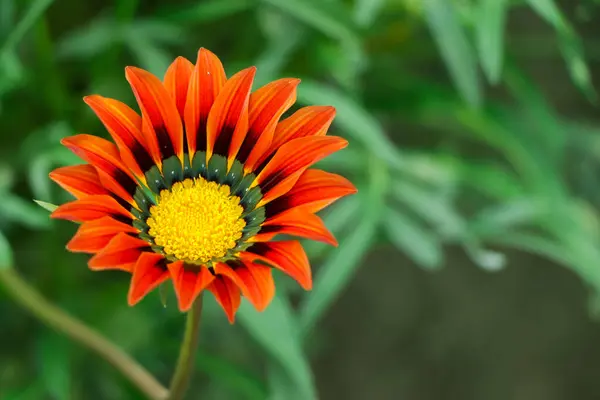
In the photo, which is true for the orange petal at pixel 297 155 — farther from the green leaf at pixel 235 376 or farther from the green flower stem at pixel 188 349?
the green leaf at pixel 235 376

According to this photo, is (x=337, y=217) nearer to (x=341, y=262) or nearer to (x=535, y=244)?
(x=341, y=262)

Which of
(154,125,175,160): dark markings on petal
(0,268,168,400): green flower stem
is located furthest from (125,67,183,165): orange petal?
(0,268,168,400): green flower stem

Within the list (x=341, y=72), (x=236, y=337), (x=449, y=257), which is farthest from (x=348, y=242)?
(x=449, y=257)

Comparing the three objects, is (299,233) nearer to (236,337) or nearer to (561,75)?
(236,337)

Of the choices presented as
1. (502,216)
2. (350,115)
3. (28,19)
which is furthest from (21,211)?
(502,216)

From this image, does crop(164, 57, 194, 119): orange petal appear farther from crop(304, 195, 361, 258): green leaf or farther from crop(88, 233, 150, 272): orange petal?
crop(304, 195, 361, 258): green leaf

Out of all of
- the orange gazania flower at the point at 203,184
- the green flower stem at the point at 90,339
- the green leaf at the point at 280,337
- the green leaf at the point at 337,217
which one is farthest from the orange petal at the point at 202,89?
the green leaf at the point at 337,217
